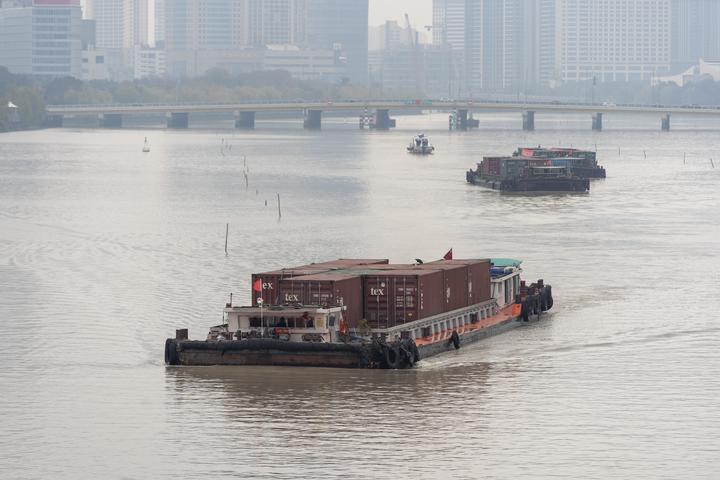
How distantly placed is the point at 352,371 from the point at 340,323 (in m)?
1.34

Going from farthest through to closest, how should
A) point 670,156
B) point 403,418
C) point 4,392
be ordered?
point 670,156 → point 4,392 → point 403,418

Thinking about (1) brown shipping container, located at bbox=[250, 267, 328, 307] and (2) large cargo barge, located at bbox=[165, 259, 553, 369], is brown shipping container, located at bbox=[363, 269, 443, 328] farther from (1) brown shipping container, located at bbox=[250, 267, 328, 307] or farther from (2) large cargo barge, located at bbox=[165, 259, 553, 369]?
(1) brown shipping container, located at bbox=[250, 267, 328, 307]

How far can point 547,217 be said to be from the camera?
319 ft

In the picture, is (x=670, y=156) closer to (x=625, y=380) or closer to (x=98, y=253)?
(x=98, y=253)

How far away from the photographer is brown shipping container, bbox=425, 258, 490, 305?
170ft

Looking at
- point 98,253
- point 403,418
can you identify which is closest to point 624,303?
point 403,418

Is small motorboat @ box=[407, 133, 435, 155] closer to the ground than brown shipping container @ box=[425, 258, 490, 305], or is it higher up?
higher up

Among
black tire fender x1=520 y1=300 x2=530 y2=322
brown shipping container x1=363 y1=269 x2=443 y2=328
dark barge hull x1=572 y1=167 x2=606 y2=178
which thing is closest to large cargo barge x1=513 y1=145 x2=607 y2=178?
dark barge hull x1=572 y1=167 x2=606 y2=178

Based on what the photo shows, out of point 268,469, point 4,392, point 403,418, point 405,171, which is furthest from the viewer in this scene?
point 405,171

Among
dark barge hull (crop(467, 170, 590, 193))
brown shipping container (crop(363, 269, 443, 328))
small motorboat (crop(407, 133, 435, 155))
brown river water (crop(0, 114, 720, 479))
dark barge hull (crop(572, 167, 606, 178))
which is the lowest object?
brown river water (crop(0, 114, 720, 479))

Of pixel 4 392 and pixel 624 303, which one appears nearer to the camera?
pixel 4 392

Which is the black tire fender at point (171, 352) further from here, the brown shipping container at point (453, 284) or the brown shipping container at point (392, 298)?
the brown shipping container at point (453, 284)

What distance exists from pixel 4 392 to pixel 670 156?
470 ft

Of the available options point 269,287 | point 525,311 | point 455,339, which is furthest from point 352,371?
point 525,311
